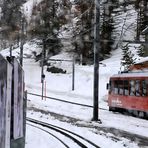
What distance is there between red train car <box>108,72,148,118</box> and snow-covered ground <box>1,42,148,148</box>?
70cm

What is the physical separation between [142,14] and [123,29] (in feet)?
24.3

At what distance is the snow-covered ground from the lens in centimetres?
1616

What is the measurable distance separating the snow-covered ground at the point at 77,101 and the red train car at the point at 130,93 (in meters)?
0.70

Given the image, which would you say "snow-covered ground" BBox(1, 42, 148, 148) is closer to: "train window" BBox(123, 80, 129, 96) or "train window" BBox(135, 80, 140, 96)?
"train window" BBox(123, 80, 129, 96)

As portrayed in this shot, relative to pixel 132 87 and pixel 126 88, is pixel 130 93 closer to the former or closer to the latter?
pixel 132 87

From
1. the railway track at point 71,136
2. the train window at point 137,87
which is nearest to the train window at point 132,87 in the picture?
the train window at point 137,87

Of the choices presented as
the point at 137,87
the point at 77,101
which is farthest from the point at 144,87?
the point at 77,101

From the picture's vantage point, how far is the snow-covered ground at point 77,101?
16156 millimetres

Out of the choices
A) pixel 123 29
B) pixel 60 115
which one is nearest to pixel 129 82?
pixel 60 115

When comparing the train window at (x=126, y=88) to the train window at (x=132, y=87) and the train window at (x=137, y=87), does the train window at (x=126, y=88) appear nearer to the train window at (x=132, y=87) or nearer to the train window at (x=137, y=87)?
the train window at (x=132, y=87)

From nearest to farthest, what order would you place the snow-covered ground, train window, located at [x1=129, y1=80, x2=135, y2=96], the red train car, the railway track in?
the railway track
the snow-covered ground
the red train car
train window, located at [x1=129, y1=80, x2=135, y2=96]

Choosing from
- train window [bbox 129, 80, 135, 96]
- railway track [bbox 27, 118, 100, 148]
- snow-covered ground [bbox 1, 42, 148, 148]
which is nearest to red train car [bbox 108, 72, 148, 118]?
train window [bbox 129, 80, 135, 96]

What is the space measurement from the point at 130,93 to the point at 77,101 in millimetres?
12424

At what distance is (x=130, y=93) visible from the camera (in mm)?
25703
